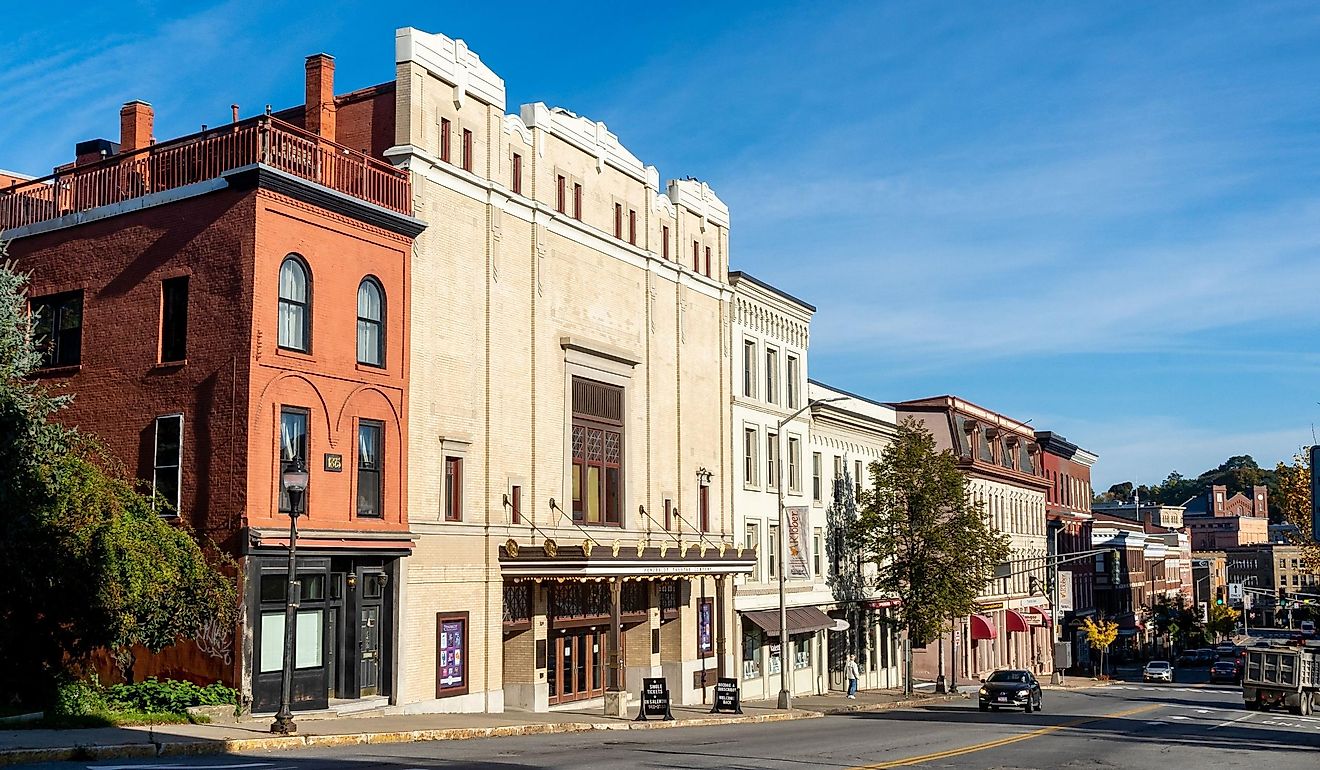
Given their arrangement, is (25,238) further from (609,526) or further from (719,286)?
(719,286)

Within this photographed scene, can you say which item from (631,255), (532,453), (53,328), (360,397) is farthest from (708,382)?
(53,328)

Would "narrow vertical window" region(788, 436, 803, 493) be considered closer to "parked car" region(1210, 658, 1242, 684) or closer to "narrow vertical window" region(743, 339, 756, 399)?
"narrow vertical window" region(743, 339, 756, 399)

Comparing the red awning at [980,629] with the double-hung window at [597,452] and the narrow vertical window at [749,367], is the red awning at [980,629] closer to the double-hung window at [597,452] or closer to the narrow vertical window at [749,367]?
the narrow vertical window at [749,367]

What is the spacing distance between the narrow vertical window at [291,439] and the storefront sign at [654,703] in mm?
11575

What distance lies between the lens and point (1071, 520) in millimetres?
102250

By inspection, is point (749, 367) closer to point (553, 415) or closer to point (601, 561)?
point (553, 415)

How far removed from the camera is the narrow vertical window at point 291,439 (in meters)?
28.3

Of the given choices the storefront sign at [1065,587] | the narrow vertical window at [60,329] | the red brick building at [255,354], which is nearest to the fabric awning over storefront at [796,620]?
the red brick building at [255,354]

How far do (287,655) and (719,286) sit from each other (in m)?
27.9

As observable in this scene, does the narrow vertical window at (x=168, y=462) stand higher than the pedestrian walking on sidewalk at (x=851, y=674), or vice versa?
the narrow vertical window at (x=168, y=462)

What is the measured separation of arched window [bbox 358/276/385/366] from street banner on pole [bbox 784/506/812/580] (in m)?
23.9

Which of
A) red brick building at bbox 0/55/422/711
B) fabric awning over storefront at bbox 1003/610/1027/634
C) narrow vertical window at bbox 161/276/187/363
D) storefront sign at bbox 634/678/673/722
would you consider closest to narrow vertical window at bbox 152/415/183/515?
red brick building at bbox 0/55/422/711

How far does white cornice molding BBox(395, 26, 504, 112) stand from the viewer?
3309 centimetres

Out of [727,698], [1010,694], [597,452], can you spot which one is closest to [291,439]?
[597,452]
